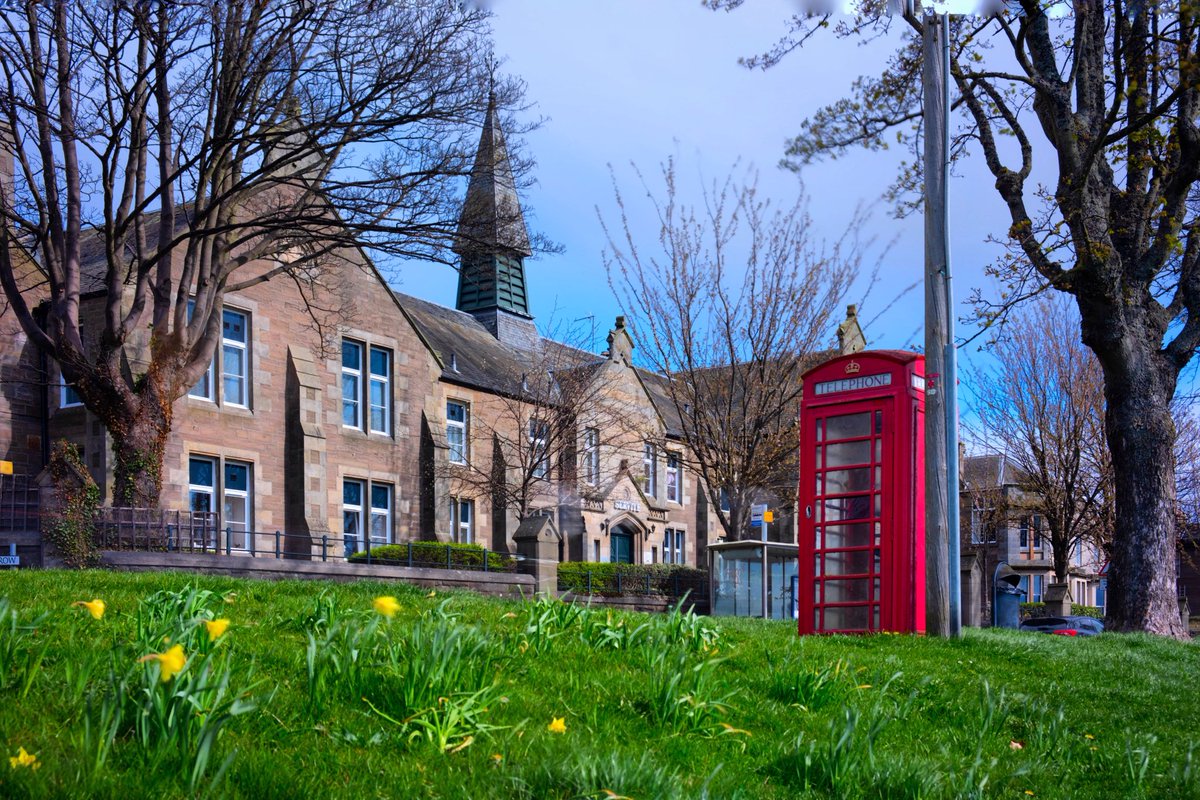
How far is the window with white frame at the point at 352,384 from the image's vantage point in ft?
106

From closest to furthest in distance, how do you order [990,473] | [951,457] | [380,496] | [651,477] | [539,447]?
[951,457] → [380,496] → [539,447] → [651,477] → [990,473]

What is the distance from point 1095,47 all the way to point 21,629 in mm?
17575

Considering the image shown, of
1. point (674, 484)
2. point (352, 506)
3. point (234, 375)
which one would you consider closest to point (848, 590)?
point (234, 375)

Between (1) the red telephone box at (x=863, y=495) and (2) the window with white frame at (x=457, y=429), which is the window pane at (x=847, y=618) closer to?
(1) the red telephone box at (x=863, y=495)

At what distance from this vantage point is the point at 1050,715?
7273 millimetres

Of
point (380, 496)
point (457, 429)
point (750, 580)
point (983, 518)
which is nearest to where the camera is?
point (750, 580)

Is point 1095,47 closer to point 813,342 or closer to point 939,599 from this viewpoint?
point 939,599

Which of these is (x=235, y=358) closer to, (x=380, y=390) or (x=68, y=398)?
(x=68, y=398)

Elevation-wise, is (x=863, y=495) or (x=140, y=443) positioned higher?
(x=140, y=443)

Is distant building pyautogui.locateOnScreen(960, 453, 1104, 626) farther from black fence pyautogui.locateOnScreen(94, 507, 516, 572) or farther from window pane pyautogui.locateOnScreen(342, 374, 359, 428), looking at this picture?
window pane pyautogui.locateOnScreen(342, 374, 359, 428)

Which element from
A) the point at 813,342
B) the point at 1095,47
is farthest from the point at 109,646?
the point at 813,342

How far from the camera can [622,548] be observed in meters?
44.1

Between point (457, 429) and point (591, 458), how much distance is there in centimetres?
673

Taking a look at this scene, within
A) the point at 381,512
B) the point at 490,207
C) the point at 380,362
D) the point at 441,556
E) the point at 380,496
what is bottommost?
the point at 441,556
